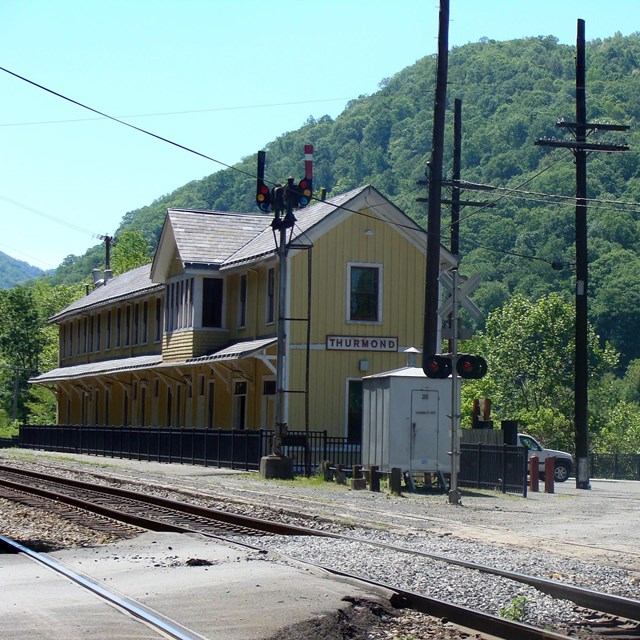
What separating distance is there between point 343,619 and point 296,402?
25147 millimetres

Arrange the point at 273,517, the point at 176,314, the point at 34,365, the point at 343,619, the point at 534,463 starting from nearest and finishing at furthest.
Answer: the point at 343,619 < the point at 273,517 < the point at 534,463 < the point at 176,314 < the point at 34,365

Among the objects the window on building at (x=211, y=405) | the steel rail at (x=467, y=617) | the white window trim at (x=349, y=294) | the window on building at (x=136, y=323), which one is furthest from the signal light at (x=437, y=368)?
the window on building at (x=136, y=323)

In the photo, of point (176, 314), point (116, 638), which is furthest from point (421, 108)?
point (116, 638)

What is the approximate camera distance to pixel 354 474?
82.8ft

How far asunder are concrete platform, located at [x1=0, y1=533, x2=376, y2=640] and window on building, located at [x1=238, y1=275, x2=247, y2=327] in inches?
973

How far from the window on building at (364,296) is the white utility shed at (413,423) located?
9533mm

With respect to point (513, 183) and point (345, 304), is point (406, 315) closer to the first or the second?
point (345, 304)

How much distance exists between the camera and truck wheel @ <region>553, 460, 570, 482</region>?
39875 millimetres

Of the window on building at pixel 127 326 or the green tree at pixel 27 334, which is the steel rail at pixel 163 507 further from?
the green tree at pixel 27 334

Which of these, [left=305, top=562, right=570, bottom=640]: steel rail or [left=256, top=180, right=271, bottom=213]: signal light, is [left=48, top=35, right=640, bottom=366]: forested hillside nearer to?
[left=256, top=180, right=271, bottom=213]: signal light

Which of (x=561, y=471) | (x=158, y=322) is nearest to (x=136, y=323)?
(x=158, y=322)

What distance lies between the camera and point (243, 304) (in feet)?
124

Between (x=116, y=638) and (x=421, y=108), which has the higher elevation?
(x=421, y=108)

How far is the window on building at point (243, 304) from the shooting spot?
3756cm
